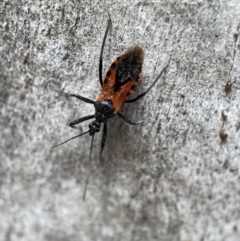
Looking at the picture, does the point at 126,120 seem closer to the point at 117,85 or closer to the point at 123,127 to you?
the point at 123,127

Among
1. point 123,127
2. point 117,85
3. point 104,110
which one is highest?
point 117,85

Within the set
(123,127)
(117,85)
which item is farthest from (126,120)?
(117,85)

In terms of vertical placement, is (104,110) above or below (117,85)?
below

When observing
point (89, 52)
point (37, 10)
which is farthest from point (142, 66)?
point (37, 10)

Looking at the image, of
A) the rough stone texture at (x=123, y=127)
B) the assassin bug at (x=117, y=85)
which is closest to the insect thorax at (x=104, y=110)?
the assassin bug at (x=117, y=85)

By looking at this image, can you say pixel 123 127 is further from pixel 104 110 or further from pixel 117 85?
pixel 117 85

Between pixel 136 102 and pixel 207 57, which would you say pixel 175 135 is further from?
pixel 207 57

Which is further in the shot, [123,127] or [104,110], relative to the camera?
[123,127]
